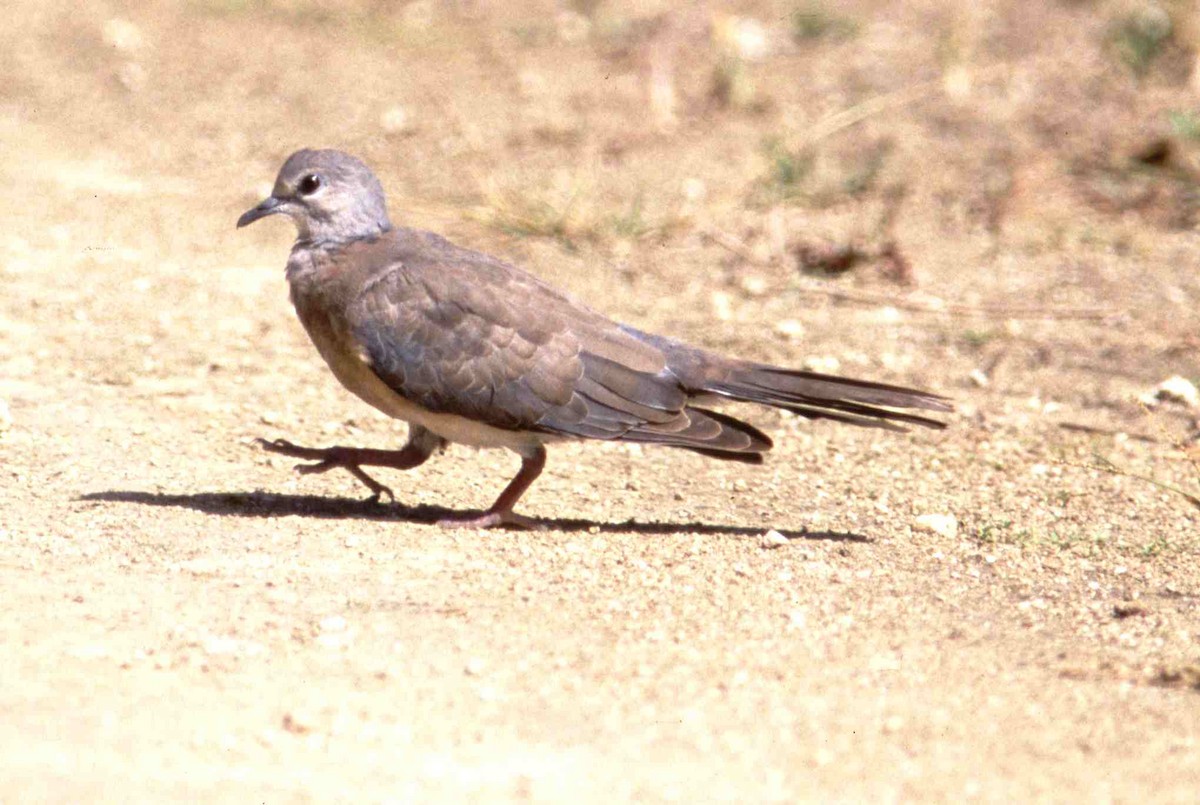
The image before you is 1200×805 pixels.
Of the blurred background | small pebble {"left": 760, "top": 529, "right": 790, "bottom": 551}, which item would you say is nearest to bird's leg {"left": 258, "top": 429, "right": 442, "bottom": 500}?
small pebble {"left": 760, "top": 529, "right": 790, "bottom": 551}

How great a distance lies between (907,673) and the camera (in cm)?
422

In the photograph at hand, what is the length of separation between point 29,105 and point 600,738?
9.27 metres

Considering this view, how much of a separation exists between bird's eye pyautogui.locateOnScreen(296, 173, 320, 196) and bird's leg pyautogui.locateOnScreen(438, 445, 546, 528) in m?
1.22

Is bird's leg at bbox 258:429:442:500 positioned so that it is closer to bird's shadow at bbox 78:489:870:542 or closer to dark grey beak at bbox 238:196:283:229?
bird's shadow at bbox 78:489:870:542

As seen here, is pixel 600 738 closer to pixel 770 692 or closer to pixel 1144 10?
pixel 770 692

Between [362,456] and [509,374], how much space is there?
0.62 m

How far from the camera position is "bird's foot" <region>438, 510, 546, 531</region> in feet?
17.9

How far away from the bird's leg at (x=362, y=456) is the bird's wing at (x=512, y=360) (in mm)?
343

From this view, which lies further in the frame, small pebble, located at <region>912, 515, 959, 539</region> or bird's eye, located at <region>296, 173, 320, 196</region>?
bird's eye, located at <region>296, 173, 320, 196</region>

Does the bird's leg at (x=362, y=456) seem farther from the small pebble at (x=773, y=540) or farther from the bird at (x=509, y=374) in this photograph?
the small pebble at (x=773, y=540)

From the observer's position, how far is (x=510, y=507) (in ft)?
18.1

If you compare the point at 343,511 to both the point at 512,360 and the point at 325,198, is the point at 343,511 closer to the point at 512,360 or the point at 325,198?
the point at 512,360

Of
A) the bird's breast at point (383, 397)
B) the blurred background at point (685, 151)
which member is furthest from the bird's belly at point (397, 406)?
the blurred background at point (685, 151)

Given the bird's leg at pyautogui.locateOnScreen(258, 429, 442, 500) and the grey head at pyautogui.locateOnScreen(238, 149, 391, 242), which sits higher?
the grey head at pyautogui.locateOnScreen(238, 149, 391, 242)
